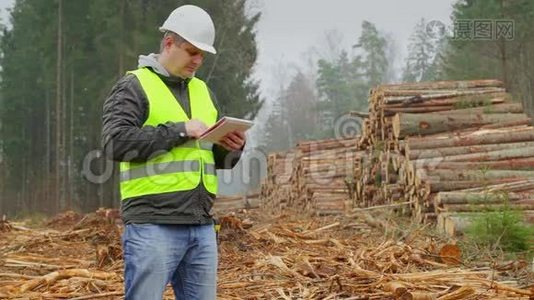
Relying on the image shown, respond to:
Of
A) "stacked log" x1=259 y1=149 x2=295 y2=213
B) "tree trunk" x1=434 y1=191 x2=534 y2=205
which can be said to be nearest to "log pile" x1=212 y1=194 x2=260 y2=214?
"stacked log" x1=259 y1=149 x2=295 y2=213

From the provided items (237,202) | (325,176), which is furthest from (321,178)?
→ (237,202)

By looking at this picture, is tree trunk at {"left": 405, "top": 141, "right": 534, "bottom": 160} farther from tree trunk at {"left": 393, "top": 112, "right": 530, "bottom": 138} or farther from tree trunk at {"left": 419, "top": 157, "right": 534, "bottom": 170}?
tree trunk at {"left": 393, "top": 112, "right": 530, "bottom": 138}

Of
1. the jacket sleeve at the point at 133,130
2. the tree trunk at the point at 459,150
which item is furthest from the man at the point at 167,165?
the tree trunk at the point at 459,150

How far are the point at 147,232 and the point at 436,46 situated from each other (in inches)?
2756

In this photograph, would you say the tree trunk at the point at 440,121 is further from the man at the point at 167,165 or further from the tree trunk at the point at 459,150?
the man at the point at 167,165

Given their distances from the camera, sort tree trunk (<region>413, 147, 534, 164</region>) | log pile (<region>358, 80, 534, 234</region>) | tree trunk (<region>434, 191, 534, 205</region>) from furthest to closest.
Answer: tree trunk (<region>413, 147, 534, 164</region>) < log pile (<region>358, 80, 534, 234</region>) < tree trunk (<region>434, 191, 534, 205</region>)

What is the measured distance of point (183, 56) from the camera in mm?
3279

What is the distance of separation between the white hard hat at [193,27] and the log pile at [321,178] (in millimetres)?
10925

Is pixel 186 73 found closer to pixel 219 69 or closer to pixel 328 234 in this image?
pixel 328 234

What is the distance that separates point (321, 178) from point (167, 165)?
44.1 ft

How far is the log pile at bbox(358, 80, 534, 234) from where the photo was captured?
364 inches

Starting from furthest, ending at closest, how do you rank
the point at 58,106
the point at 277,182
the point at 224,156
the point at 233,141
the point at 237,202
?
1. the point at 58,106
2. the point at 237,202
3. the point at 277,182
4. the point at 224,156
5. the point at 233,141

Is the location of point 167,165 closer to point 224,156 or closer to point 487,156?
point 224,156

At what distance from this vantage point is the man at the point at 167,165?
123 inches
